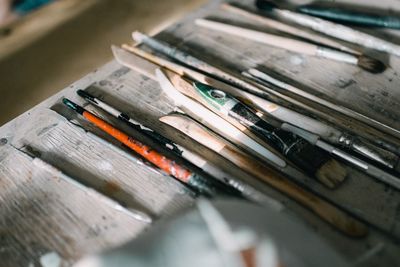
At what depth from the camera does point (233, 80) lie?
845 millimetres

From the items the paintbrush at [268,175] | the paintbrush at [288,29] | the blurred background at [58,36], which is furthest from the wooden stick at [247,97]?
the blurred background at [58,36]

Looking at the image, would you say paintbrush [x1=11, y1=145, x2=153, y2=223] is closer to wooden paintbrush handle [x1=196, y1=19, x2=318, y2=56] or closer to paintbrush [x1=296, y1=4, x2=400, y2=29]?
wooden paintbrush handle [x1=196, y1=19, x2=318, y2=56]

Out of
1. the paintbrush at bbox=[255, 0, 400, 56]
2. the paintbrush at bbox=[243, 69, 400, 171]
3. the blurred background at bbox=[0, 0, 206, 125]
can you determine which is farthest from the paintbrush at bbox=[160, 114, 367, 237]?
the blurred background at bbox=[0, 0, 206, 125]

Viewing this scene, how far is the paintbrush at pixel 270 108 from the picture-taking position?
2.26ft

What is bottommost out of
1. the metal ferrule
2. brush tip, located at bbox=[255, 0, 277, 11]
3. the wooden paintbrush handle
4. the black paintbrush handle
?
the black paintbrush handle

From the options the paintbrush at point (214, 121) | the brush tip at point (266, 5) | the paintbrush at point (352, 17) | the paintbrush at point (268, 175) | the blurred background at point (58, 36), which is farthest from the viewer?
the blurred background at point (58, 36)

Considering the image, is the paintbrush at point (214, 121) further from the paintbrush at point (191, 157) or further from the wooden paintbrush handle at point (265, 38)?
the wooden paintbrush handle at point (265, 38)

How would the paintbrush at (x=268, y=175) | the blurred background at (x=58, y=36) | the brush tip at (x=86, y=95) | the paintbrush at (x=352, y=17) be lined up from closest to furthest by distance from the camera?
the paintbrush at (x=268, y=175), the brush tip at (x=86, y=95), the paintbrush at (x=352, y=17), the blurred background at (x=58, y=36)

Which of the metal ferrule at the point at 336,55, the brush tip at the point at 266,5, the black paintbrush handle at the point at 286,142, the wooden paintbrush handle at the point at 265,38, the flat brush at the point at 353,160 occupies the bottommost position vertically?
the flat brush at the point at 353,160

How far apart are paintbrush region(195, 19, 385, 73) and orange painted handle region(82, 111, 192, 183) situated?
40 centimetres

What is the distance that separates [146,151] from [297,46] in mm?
420

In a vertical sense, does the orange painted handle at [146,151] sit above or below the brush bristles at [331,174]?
above

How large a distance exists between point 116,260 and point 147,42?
1.91 feet

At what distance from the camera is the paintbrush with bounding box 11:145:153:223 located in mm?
636
